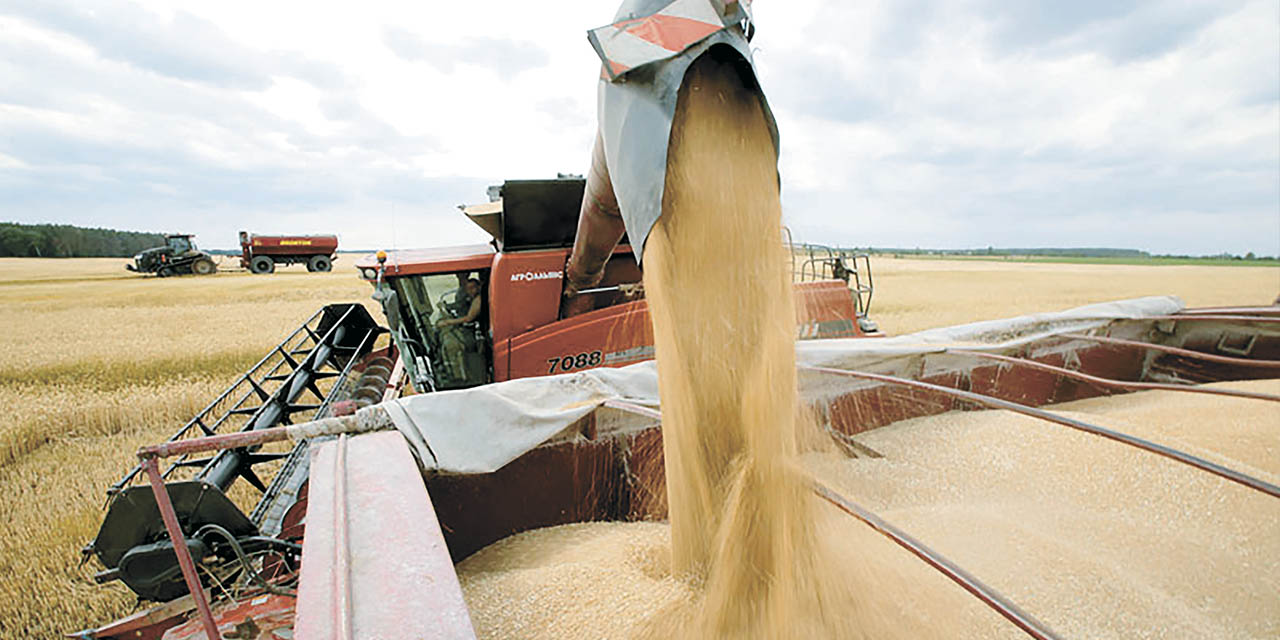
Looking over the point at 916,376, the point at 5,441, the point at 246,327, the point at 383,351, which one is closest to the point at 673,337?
the point at 916,376

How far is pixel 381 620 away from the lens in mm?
938

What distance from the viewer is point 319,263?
30.6 metres

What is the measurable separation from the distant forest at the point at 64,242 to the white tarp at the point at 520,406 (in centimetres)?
4435

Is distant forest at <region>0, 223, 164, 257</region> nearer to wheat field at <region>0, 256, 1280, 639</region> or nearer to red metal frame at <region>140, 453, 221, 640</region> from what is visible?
wheat field at <region>0, 256, 1280, 639</region>

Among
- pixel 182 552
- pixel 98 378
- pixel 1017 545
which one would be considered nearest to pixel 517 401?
pixel 182 552

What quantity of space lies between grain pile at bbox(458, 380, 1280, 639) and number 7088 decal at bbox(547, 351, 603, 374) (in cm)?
137

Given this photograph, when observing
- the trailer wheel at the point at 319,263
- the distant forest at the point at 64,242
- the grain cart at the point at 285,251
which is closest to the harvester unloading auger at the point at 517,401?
the grain cart at the point at 285,251

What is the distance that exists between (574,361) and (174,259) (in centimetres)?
3127

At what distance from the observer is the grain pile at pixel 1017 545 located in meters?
1.46

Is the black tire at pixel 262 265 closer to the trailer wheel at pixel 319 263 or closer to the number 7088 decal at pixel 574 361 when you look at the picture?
the trailer wheel at pixel 319 263

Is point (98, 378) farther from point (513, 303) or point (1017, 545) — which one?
point (1017, 545)

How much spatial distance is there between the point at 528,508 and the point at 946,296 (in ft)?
53.0

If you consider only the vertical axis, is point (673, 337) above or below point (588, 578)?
above

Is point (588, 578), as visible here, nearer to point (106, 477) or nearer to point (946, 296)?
point (106, 477)
